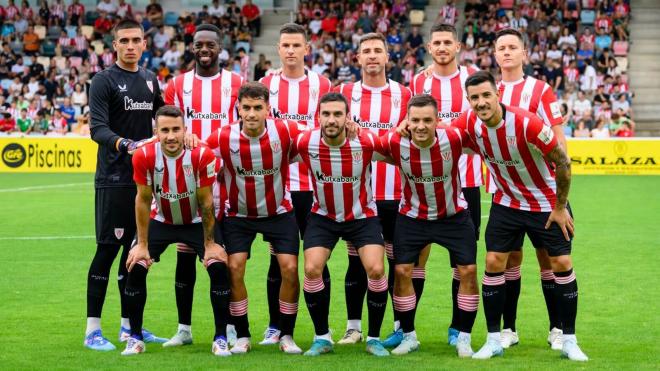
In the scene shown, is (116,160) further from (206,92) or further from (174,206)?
(206,92)

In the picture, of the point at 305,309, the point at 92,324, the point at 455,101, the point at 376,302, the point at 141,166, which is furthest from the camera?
the point at 305,309

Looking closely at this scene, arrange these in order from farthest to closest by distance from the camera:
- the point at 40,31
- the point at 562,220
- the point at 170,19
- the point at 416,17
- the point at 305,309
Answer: the point at 170,19
the point at 40,31
the point at 416,17
the point at 305,309
the point at 562,220

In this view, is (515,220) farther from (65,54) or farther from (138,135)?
(65,54)

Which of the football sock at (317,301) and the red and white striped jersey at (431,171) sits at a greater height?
the red and white striped jersey at (431,171)

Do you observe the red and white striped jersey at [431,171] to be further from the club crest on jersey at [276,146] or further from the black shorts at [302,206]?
the black shorts at [302,206]

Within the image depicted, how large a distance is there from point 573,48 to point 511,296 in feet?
76.6

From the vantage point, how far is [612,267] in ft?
38.2

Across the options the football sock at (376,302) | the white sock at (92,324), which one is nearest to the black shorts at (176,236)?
the white sock at (92,324)

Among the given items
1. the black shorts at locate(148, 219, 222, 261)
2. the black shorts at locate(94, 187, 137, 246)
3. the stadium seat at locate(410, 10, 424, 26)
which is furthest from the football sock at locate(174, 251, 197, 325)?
the stadium seat at locate(410, 10, 424, 26)

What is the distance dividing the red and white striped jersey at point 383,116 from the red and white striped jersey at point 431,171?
22.3 inches

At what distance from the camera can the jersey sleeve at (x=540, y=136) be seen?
23.4ft

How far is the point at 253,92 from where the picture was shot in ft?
24.5

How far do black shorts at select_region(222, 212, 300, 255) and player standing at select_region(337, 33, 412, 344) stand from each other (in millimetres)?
604

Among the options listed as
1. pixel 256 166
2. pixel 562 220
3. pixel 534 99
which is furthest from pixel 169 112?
pixel 562 220
